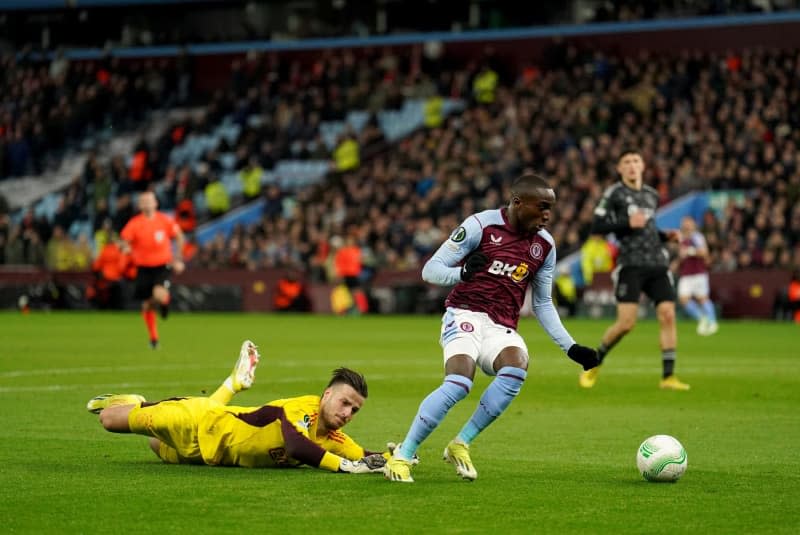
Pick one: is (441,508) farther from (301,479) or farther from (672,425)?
(672,425)

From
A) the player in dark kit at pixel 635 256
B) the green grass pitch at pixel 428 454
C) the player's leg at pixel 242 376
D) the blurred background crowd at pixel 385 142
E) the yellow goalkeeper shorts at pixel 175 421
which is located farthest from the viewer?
the blurred background crowd at pixel 385 142

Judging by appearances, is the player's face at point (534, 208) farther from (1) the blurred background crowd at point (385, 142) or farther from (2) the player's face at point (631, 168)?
(1) the blurred background crowd at point (385, 142)

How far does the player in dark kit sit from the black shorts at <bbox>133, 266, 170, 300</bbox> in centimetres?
930

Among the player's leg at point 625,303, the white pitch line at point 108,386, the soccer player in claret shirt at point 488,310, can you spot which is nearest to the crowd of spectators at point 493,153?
the player's leg at point 625,303

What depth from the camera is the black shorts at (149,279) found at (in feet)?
74.9

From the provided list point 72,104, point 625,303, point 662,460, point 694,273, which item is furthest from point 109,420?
point 72,104

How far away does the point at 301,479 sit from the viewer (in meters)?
8.59

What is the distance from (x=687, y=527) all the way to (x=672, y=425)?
4.99m

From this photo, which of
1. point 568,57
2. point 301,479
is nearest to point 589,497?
point 301,479

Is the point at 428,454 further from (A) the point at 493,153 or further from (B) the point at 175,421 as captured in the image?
(A) the point at 493,153

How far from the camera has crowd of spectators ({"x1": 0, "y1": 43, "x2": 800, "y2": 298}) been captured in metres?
34.2

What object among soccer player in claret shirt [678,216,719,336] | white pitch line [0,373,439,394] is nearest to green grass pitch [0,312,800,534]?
white pitch line [0,373,439,394]

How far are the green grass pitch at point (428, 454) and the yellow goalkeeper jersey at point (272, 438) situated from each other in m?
0.15

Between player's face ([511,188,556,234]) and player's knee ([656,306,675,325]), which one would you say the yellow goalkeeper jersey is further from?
player's knee ([656,306,675,325])
